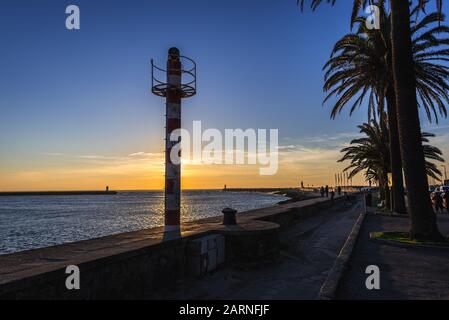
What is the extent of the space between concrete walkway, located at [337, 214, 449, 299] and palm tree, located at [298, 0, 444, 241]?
1053 millimetres

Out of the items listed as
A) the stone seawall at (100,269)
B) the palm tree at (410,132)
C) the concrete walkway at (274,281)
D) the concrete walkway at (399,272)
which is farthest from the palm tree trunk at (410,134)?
the stone seawall at (100,269)

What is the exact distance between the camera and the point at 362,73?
66.1ft

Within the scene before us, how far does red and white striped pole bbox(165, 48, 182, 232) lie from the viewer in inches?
386

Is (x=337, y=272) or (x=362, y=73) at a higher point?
(x=362, y=73)

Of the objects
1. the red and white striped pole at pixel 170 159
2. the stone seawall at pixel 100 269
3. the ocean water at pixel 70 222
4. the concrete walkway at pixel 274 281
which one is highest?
the red and white striped pole at pixel 170 159

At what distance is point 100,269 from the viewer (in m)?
5.88

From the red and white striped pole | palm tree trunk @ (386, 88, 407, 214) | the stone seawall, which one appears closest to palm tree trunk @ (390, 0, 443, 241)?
the stone seawall

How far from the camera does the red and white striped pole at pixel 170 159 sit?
32.2 ft

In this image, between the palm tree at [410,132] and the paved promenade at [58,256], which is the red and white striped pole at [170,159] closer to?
the paved promenade at [58,256]

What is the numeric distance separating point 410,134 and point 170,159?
7786 millimetres

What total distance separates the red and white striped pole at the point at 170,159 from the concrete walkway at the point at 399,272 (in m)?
4.66
